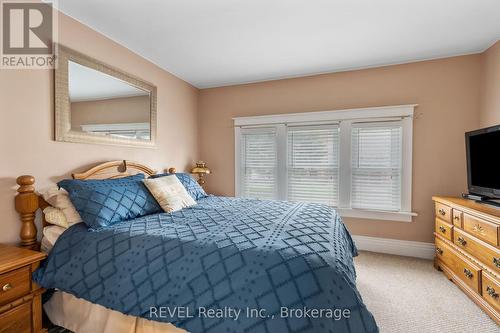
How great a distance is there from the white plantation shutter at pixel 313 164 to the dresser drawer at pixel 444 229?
117cm

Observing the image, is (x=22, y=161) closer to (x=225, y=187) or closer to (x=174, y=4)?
(x=174, y=4)

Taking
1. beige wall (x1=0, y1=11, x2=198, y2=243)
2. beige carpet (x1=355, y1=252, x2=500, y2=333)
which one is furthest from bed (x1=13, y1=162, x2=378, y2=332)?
beige carpet (x1=355, y1=252, x2=500, y2=333)

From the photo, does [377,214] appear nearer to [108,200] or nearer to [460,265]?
[460,265]

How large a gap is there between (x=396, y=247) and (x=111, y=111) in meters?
3.87

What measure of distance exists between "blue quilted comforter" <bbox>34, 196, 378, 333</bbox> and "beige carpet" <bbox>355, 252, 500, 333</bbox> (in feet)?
3.02

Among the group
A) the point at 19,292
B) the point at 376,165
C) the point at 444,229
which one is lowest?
the point at 19,292

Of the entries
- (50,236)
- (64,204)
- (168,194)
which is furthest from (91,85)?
(50,236)

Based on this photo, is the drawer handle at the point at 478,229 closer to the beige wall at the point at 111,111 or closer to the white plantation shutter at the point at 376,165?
the white plantation shutter at the point at 376,165

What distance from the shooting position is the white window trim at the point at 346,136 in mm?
3045

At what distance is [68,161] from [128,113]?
2.86 feet

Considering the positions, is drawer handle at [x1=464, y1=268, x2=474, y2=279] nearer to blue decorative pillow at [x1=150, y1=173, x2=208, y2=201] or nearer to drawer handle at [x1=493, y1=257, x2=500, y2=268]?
drawer handle at [x1=493, y1=257, x2=500, y2=268]

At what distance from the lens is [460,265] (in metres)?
2.24

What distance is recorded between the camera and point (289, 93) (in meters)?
3.62

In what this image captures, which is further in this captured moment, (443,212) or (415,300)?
(443,212)
